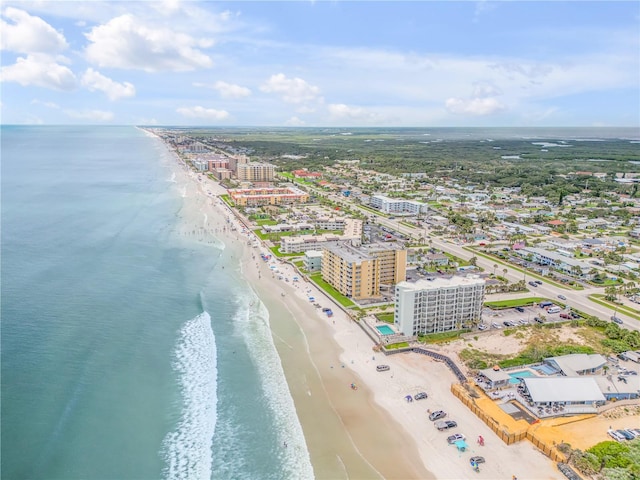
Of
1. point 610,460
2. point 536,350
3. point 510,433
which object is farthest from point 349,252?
point 610,460

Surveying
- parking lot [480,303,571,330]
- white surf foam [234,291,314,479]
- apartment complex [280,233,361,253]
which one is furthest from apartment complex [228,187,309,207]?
parking lot [480,303,571,330]

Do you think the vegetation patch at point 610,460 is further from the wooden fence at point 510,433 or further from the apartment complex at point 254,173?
the apartment complex at point 254,173

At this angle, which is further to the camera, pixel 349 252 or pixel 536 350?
pixel 349 252

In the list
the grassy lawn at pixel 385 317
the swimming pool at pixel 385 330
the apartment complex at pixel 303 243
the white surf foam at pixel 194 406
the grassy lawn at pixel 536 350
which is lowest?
the white surf foam at pixel 194 406

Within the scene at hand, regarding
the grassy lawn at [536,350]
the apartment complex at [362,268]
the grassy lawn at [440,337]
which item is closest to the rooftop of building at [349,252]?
the apartment complex at [362,268]

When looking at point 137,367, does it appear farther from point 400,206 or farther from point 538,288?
point 400,206

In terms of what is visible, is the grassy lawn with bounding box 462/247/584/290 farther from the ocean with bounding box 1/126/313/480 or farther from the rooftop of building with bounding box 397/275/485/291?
the ocean with bounding box 1/126/313/480
